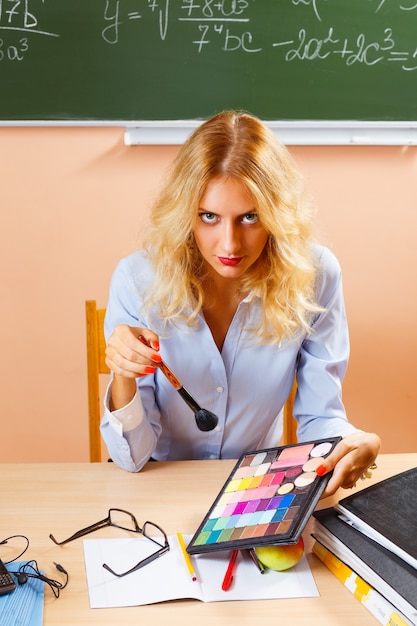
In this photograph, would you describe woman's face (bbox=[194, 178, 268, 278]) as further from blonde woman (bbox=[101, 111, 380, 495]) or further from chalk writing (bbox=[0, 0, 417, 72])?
chalk writing (bbox=[0, 0, 417, 72])

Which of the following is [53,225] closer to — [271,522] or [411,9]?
[411,9]

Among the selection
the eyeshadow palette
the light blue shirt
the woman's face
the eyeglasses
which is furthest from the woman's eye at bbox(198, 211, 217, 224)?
the eyeglasses

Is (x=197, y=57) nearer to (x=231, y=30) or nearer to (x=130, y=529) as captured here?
(x=231, y=30)

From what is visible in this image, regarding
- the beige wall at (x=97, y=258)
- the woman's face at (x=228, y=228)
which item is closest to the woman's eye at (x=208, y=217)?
the woman's face at (x=228, y=228)

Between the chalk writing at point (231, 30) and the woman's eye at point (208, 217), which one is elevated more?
the chalk writing at point (231, 30)

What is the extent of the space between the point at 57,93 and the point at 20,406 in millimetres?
999

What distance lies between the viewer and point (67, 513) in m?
1.34

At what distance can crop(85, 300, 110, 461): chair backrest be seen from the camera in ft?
5.99

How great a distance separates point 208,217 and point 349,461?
0.50 metres

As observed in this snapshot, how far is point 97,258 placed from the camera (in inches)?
101

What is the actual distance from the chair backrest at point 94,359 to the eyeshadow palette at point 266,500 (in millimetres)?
548

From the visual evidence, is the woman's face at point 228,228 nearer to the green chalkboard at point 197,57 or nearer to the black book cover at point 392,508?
the black book cover at point 392,508

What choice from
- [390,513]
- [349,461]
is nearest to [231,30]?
[349,461]

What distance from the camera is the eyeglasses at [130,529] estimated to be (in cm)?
123
